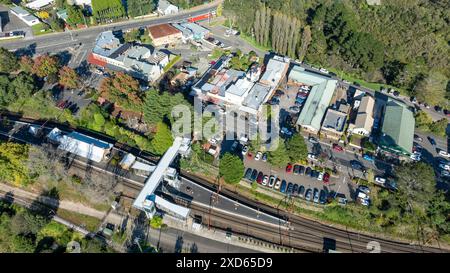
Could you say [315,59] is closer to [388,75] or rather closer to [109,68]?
[388,75]

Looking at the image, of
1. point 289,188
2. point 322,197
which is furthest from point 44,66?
A: point 322,197

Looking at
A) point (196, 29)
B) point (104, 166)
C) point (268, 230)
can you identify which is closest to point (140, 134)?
point (104, 166)

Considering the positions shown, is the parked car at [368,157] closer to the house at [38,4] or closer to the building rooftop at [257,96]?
the building rooftop at [257,96]

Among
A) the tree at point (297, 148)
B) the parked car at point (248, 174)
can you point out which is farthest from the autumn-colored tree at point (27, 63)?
the tree at point (297, 148)

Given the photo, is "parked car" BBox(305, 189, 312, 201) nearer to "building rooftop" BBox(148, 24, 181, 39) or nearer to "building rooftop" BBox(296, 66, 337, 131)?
"building rooftop" BBox(296, 66, 337, 131)

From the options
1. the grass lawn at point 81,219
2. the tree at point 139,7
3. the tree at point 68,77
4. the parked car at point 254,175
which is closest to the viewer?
the grass lawn at point 81,219
